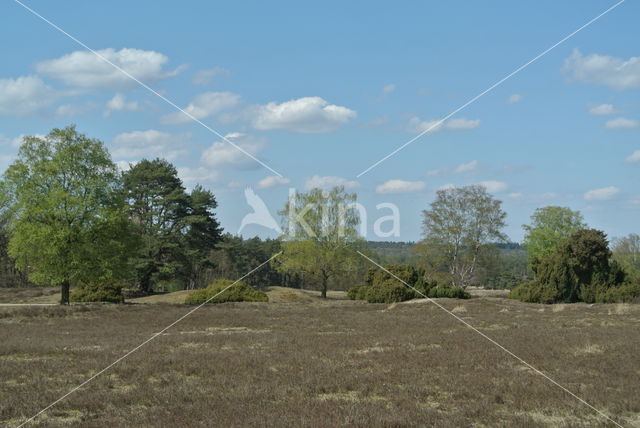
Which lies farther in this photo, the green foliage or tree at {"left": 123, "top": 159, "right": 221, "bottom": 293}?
tree at {"left": 123, "top": 159, "right": 221, "bottom": 293}

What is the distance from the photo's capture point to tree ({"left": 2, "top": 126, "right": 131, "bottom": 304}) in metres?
34.6

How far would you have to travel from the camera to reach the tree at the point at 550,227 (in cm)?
7200

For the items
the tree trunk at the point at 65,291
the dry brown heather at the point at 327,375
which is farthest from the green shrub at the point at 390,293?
the tree trunk at the point at 65,291

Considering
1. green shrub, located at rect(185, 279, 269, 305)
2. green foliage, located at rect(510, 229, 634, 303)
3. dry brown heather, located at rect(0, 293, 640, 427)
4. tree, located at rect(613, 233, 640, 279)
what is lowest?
dry brown heather, located at rect(0, 293, 640, 427)

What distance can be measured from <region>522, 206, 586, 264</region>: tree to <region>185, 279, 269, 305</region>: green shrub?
41.9 meters

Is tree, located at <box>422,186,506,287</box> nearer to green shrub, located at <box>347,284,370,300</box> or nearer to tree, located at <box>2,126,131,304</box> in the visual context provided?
green shrub, located at <box>347,284,370,300</box>

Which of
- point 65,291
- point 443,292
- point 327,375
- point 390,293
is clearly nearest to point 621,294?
point 443,292

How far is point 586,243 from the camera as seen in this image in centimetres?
3781

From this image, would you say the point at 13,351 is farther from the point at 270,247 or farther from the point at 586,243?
the point at 270,247

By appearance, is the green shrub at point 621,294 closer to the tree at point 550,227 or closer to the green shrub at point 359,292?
the green shrub at point 359,292

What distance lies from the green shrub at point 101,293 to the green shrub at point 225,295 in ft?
15.9

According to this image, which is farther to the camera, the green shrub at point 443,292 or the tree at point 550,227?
the tree at point 550,227

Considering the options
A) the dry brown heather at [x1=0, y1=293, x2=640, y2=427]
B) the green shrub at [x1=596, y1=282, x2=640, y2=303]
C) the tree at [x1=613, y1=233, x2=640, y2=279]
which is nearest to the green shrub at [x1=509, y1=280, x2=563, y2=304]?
the green shrub at [x1=596, y1=282, x2=640, y2=303]

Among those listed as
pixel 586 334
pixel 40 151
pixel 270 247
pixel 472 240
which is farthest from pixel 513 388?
pixel 270 247
